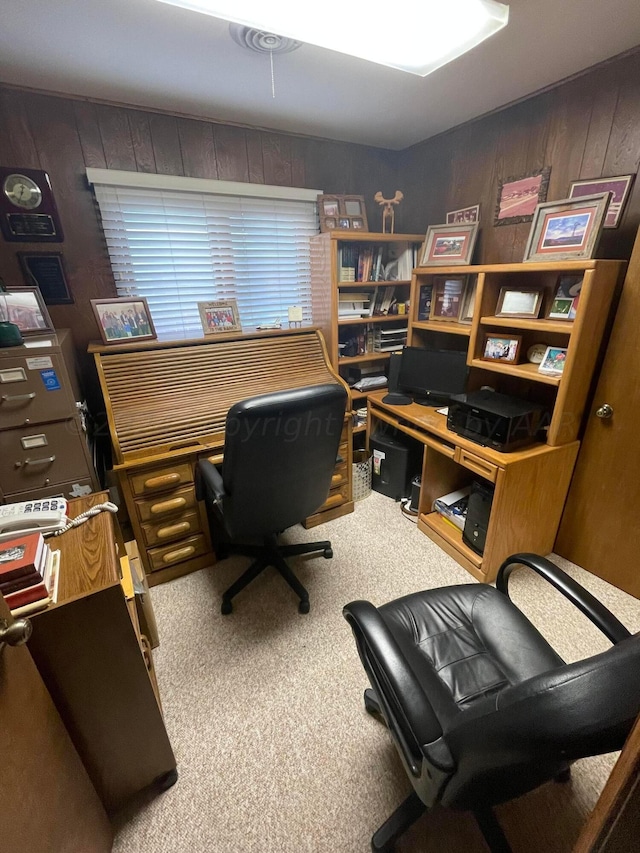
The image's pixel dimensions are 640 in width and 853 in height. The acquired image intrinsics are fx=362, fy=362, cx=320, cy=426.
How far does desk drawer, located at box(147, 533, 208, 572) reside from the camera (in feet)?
6.18

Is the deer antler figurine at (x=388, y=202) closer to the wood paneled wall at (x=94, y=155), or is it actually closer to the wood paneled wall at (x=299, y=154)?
the wood paneled wall at (x=299, y=154)

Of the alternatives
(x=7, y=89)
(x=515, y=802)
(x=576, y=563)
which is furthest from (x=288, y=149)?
(x=515, y=802)

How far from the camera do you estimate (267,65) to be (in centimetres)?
160

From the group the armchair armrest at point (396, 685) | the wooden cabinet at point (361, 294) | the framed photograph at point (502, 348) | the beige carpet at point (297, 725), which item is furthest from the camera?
the wooden cabinet at point (361, 294)

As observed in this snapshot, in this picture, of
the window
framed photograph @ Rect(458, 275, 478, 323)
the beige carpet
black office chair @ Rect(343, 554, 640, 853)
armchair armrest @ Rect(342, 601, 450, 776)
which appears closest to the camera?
black office chair @ Rect(343, 554, 640, 853)

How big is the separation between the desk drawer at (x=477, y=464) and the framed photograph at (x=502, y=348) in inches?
21.4

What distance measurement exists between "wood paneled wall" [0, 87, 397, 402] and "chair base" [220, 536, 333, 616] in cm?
133

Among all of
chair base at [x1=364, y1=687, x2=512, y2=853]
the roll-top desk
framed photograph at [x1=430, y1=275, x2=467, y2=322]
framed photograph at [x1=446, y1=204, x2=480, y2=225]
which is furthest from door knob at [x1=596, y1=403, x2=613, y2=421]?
chair base at [x1=364, y1=687, x2=512, y2=853]

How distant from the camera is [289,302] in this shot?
2666 mm

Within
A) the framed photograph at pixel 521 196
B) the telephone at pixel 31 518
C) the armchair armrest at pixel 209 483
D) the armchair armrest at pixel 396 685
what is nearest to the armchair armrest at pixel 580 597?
the armchair armrest at pixel 396 685

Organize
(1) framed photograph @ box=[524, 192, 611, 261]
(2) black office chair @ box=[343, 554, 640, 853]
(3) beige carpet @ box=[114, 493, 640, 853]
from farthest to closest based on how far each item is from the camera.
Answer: (1) framed photograph @ box=[524, 192, 611, 261] < (3) beige carpet @ box=[114, 493, 640, 853] < (2) black office chair @ box=[343, 554, 640, 853]

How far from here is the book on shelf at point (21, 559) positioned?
2.55ft

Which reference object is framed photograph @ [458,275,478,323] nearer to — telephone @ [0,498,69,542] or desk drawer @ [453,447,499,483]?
desk drawer @ [453,447,499,483]

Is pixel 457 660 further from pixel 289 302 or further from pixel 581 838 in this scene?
pixel 289 302
